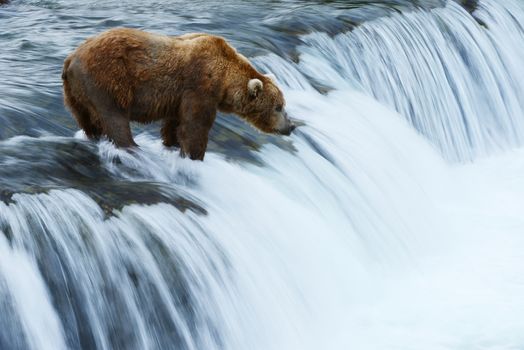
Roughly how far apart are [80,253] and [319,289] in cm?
182

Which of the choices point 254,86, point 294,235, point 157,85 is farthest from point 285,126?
point 157,85

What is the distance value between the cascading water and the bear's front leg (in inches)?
6.1

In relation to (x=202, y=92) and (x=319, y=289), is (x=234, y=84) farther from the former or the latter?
(x=319, y=289)

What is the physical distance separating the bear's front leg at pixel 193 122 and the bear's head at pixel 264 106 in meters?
0.32

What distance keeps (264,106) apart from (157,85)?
0.85 m

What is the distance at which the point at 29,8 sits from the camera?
11438 mm

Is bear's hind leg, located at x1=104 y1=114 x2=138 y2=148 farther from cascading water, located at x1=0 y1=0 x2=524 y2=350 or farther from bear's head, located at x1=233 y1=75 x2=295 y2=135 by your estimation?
bear's head, located at x1=233 y1=75 x2=295 y2=135

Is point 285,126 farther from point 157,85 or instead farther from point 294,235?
point 157,85

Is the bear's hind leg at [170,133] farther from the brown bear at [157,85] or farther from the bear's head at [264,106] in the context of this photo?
the bear's head at [264,106]

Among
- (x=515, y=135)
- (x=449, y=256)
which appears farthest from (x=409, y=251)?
(x=515, y=135)

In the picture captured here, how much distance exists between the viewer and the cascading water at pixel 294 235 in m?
4.95

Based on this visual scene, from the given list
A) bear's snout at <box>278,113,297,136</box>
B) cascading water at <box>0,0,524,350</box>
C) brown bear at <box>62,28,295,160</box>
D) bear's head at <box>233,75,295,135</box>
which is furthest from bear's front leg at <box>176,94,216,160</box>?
bear's snout at <box>278,113,297,136</box>

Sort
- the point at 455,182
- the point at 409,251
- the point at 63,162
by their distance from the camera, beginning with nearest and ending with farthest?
the point at 63,162 < the point at 409,251 < the point at 455,182

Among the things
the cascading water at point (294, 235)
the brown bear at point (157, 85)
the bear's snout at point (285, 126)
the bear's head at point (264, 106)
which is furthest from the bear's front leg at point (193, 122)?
the bear's snout at point (285, 126)
